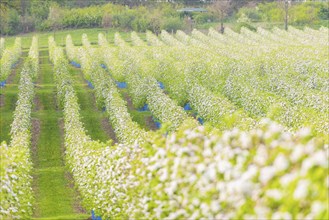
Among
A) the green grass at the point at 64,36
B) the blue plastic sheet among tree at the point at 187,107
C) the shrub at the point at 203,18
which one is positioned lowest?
the shrub at the point at 203,18

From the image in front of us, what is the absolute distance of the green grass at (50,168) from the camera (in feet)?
86.4

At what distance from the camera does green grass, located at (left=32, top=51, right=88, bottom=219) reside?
2633cm

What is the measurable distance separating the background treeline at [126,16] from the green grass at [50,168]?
177 ft

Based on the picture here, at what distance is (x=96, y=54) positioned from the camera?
232 ft

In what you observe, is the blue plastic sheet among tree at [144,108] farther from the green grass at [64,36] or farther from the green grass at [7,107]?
the green grass at [64,36]

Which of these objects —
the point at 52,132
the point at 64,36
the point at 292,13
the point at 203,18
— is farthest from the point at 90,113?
the point at 292,13

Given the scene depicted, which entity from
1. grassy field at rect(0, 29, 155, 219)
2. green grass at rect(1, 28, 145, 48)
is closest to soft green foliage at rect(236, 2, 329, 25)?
green grass at rect(1, 28, 145, 48)

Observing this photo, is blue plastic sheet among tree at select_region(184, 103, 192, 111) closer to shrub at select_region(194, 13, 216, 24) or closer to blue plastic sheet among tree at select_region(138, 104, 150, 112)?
blue plastic sheet among tree at select_region(138, 104, 150, 112)

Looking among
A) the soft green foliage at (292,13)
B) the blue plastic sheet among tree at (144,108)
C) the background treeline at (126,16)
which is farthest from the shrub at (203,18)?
the blue plastic sheet among tree at (144,108)

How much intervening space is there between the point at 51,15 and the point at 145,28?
16676 millimetres

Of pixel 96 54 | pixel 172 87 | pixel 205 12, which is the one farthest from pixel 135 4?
pixel 172 87

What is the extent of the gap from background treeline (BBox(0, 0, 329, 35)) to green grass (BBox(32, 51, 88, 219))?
2124 inches

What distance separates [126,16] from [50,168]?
259 ft

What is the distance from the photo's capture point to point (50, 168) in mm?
34031
